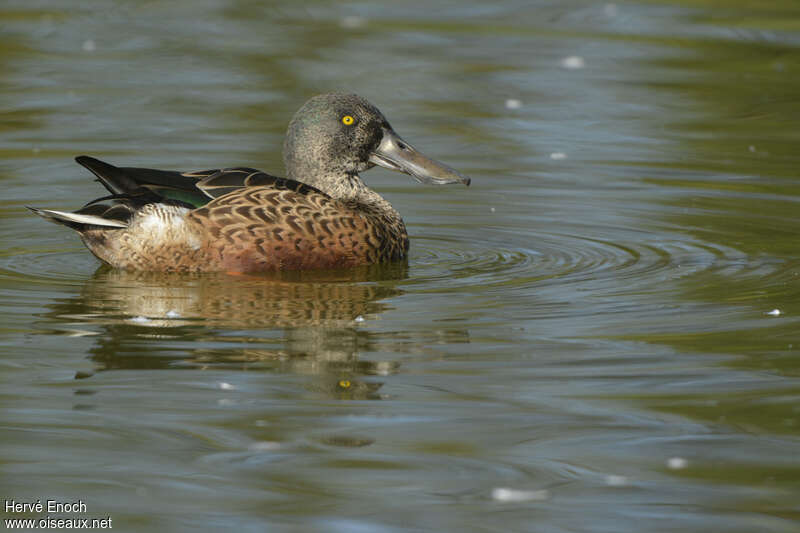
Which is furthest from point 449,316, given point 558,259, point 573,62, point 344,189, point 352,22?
point 352,22

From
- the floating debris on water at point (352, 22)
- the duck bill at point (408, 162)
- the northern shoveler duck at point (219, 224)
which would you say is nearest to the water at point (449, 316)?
the northern shoveler duck at point (219, 224)

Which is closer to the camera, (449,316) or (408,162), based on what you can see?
(449,316)

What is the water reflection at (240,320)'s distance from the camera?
260 inches

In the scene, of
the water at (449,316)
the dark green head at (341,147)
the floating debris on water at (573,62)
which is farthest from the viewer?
the floating debris on water at (573,62)

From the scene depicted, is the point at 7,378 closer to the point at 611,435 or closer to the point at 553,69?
the point at 611,435

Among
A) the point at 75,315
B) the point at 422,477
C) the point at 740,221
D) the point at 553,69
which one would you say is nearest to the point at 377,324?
the point at 75,315

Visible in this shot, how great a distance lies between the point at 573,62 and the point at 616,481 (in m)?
11.5

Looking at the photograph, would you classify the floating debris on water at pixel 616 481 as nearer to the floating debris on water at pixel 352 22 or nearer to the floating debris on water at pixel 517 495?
the floating debris on water at pixel 517 495

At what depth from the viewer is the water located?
5.15 meters

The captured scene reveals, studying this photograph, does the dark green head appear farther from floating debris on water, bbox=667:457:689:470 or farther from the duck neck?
floating debris on water, bbox=667:457:689:470

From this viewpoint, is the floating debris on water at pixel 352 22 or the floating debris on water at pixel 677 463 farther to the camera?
the floating debris on water at pixel 352 22

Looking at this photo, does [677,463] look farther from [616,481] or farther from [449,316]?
[449,316]

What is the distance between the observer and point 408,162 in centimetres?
967

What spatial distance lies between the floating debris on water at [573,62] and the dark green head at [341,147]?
676 cm
